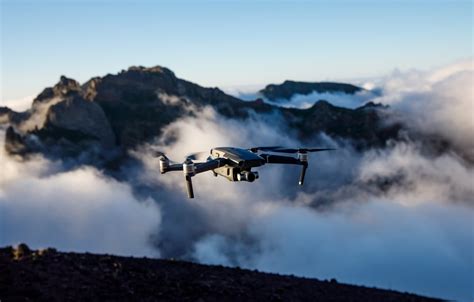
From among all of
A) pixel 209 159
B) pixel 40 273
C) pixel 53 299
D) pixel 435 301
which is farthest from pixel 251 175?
pixel 435 301

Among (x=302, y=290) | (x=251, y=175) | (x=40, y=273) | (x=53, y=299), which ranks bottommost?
(x=251, y=175)

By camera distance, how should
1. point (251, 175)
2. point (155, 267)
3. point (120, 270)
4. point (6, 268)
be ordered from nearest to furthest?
point (251, 175), point (6, 268), point (120, 270), point (155, 267)

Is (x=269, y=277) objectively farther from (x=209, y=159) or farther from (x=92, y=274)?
(x=209, y=159)

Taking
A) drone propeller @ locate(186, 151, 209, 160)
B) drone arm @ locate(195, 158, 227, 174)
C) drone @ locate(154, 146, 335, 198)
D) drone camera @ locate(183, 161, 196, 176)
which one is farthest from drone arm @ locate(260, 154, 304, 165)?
drone camera @ locate(183, 161, 196, 176)

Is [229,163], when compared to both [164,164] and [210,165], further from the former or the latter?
[164,164]

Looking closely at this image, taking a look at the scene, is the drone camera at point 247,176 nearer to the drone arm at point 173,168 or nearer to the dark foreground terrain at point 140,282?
the drone arm at point 173,168

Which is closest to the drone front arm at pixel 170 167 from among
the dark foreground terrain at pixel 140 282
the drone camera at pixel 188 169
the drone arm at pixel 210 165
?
the drone arm at pixel 210 165

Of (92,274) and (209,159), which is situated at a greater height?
(92,274)

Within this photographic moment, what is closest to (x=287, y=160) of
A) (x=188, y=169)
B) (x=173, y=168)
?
(x=188, y=169)
